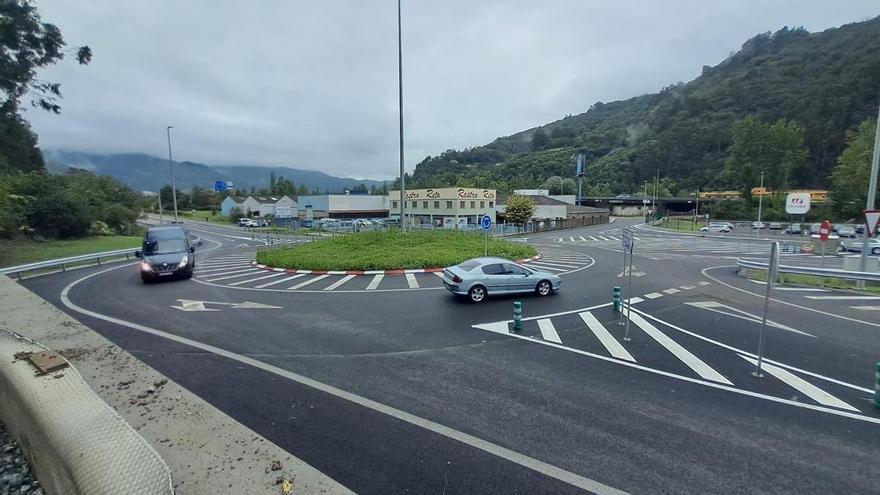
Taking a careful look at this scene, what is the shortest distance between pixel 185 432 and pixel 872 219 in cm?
2008

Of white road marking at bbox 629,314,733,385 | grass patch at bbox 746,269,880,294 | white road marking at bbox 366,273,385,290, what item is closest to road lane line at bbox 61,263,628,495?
white road marking at bbox 629,314,733,385

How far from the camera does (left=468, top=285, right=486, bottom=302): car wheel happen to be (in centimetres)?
1286

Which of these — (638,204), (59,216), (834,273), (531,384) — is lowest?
(531,384)

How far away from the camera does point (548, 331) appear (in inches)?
390

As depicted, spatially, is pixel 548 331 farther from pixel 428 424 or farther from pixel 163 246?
pixel 163 246

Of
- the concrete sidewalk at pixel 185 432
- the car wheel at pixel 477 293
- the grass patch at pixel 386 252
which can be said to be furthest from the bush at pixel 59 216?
the car wheel at pixel 477 293

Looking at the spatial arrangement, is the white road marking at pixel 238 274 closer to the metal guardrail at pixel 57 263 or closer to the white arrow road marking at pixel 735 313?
the metal guardrail at pixel 57 263

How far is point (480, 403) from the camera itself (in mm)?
6098

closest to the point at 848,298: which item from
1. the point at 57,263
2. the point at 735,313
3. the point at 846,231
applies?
the point at 735,313

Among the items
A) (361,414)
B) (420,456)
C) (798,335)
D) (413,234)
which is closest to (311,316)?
(361,414)

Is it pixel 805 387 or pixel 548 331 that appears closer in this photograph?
pixel 805 387

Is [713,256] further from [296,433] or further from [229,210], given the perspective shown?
[229,210]

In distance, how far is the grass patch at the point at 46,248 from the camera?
72.5 ft

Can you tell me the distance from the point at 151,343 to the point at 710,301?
55.2 ft
